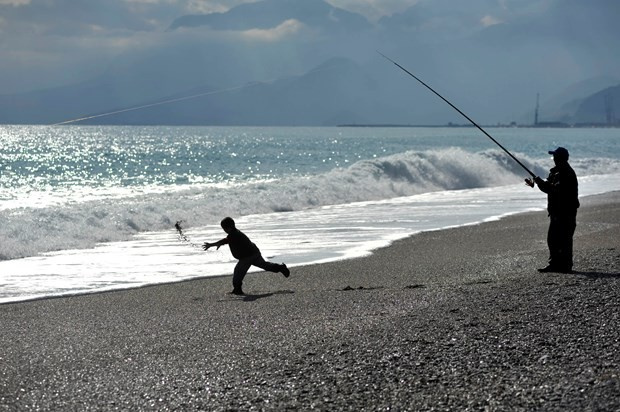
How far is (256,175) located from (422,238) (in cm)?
3314

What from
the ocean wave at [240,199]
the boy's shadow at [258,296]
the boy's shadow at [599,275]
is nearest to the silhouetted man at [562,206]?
the boy's shadow at [599,275]

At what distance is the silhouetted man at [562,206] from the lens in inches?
398

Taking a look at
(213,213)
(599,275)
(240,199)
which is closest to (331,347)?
(599,275)

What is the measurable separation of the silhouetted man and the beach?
31cm

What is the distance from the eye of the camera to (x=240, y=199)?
26141 millimetres

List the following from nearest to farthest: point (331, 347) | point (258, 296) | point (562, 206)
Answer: point (331, 347) → point (258, 296) → point (562, 206)

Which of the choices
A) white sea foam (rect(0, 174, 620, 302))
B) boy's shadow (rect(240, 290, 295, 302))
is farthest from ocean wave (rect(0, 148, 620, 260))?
boy's shadow (rect(240, 290, 295, 302))

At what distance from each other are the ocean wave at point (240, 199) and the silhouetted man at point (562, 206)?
8698 millimetres

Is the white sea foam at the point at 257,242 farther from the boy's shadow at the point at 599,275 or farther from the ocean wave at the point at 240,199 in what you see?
the boy's shadow at the point at 599,275

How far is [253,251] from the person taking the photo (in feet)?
35.8

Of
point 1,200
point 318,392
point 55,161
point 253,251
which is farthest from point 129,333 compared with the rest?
point 55,161

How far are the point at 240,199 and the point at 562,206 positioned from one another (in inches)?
651

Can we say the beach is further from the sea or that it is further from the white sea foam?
the sea

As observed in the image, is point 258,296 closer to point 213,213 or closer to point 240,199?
point 213,213
